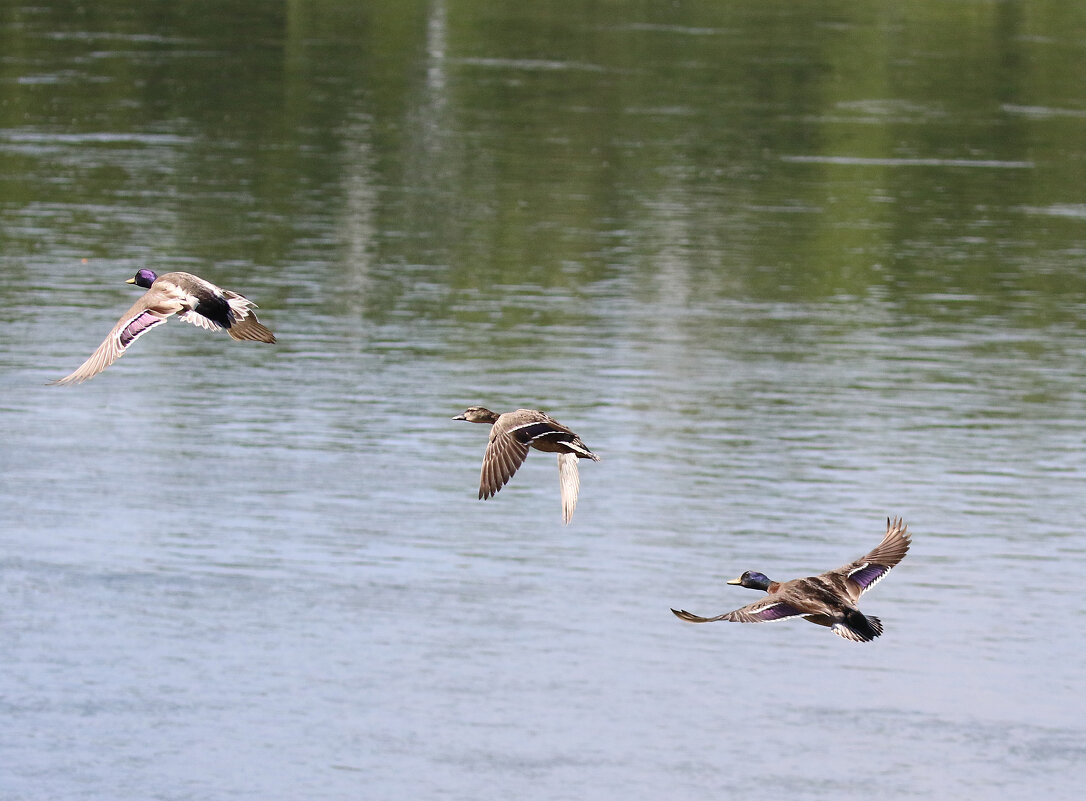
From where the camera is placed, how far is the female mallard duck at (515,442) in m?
15.9

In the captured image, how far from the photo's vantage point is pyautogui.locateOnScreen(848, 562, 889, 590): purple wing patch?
16.9 meters

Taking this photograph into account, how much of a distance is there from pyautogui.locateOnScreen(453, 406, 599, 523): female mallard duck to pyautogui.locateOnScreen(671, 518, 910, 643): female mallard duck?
162 cm

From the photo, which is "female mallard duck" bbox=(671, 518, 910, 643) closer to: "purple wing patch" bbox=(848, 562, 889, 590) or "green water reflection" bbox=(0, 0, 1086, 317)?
"purple wing patch" bbox=(848, 562, 889, 590)

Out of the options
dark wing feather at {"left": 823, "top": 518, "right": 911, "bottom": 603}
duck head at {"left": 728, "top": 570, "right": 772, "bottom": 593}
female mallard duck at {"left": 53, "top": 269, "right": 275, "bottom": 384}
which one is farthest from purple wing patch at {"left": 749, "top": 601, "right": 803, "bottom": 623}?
female mallard duck at {"left": 53, "top": 269, "right": 275, "bottom": 384}

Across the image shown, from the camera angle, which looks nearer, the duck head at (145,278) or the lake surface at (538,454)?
the duck head at (145,278)

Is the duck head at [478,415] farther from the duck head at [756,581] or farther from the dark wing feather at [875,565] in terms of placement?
the dark wing feather at [875,565]

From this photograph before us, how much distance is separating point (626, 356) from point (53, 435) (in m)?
18.5

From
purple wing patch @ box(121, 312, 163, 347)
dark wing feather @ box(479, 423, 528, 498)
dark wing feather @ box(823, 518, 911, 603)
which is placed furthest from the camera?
dark wing feather @ box(823, 518, 911, 603)

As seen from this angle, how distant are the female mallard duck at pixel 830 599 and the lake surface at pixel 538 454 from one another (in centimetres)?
2741

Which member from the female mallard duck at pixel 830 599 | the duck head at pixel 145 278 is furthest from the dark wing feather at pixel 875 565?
the duck head at pixel 145 278

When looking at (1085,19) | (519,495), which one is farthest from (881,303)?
(1085,19)

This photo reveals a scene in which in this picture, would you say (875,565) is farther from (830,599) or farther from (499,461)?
(499,461)

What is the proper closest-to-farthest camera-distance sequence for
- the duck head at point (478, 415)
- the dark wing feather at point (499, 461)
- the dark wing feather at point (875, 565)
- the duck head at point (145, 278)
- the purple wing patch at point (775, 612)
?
the purple wing patch at point (775, 612)
the dark wing feather at point (499, 461)
the dark wing feather at point (875, 565)
the duck head at point (145, 278)
the duck head at point (478, 415)

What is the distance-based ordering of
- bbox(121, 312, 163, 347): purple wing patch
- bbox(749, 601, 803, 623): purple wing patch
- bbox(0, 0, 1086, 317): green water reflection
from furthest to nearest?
bbox(0, 0, 1086, 317): green water reflection, bbox(121, 312, 163, 347): purple wing patch, bbox(749, 601, 803, 623): purple wing patch
